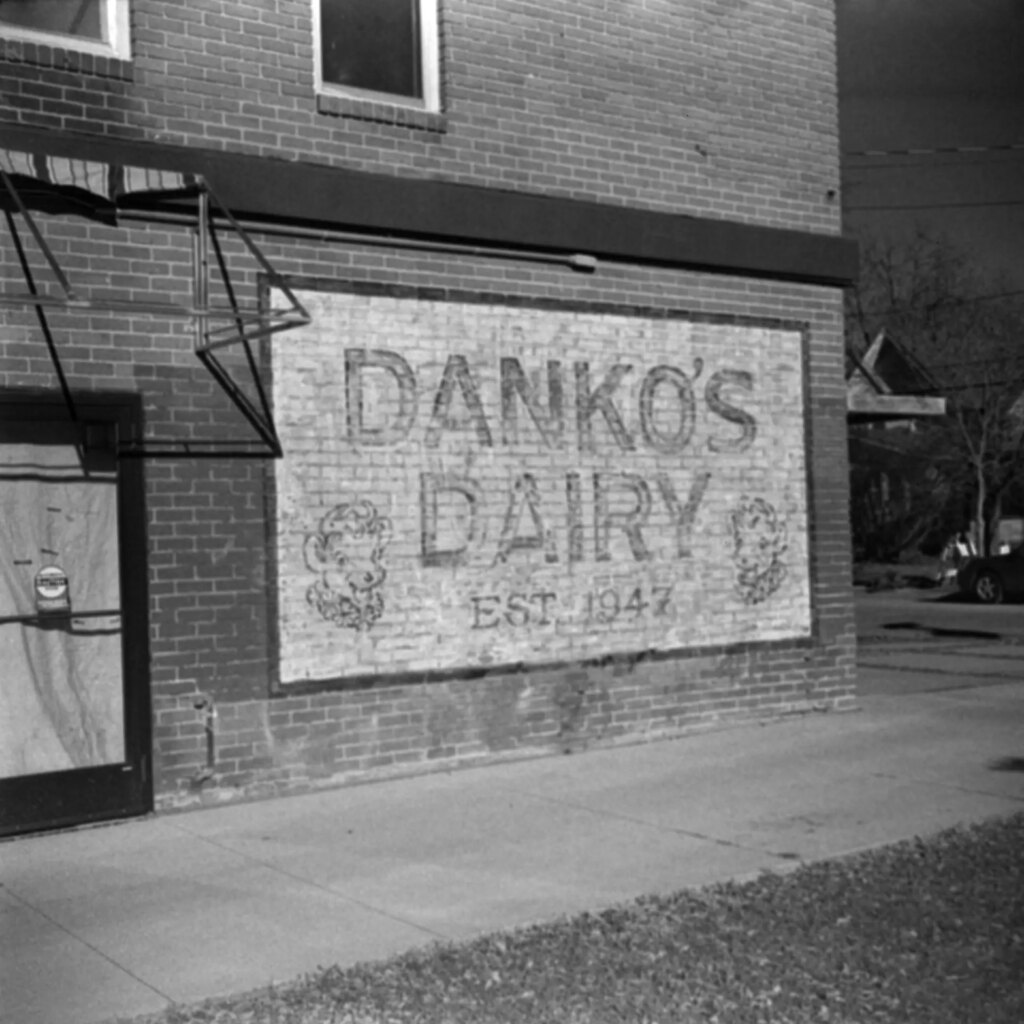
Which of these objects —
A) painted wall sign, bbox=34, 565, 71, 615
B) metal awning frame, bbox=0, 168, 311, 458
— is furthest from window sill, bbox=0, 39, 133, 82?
painted wall sign, bbox=34, 565, 71, 615

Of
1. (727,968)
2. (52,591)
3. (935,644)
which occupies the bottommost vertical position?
(727,968)

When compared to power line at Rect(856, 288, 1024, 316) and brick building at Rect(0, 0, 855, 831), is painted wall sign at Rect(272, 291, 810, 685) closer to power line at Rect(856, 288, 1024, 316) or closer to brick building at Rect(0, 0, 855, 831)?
brick building at Rect(0, 0, 855, 831)

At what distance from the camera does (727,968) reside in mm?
5812

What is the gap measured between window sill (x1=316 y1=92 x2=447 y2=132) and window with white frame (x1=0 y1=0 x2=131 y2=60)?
1.28 metres

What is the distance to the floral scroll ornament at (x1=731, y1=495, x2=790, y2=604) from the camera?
11773 mm

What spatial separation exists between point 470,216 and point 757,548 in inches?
136

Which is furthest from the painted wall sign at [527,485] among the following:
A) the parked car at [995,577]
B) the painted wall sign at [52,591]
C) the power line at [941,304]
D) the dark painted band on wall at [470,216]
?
the power line at [941,304]

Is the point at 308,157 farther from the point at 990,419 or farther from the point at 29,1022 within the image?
the point at 990,419

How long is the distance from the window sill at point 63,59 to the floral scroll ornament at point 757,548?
543 centimetres

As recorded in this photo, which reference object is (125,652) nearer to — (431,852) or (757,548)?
(431,852)

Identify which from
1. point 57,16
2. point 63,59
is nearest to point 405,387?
point 63,59

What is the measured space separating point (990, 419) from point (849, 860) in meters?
31.4

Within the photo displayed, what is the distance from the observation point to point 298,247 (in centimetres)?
966

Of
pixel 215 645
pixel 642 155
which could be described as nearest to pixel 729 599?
pixel 642 155
